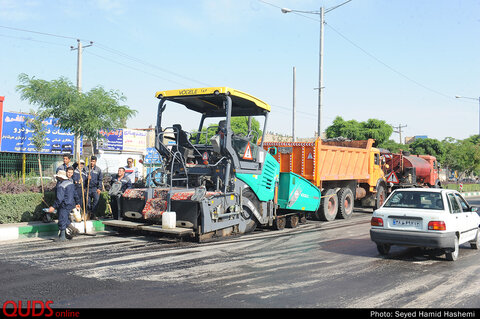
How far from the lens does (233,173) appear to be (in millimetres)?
9617

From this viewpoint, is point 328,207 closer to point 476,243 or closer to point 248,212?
point 248,212

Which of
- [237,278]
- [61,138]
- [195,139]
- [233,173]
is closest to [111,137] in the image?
[61,138]

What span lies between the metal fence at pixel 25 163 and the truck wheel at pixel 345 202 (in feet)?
44.9

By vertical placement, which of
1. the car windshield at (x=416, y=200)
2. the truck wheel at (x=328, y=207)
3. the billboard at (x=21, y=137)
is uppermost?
the billboard at (x=21, y=137)

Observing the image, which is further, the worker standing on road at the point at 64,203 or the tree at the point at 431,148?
the tree at the point at 431,148

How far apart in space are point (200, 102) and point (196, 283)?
547 centimetres

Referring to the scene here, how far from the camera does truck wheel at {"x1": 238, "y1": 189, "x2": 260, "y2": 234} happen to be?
984cm

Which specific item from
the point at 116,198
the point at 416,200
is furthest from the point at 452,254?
the point at 116,198

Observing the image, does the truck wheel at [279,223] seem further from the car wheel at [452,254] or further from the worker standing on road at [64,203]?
the worker standing on road at [64,203]

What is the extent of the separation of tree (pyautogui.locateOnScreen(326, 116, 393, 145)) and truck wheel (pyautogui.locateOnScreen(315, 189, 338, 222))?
1039 inches

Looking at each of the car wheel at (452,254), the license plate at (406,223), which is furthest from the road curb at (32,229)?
the car wheel at (452,254)

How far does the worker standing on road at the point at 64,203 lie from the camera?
9.23m

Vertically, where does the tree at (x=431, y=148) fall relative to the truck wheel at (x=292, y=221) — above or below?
above
